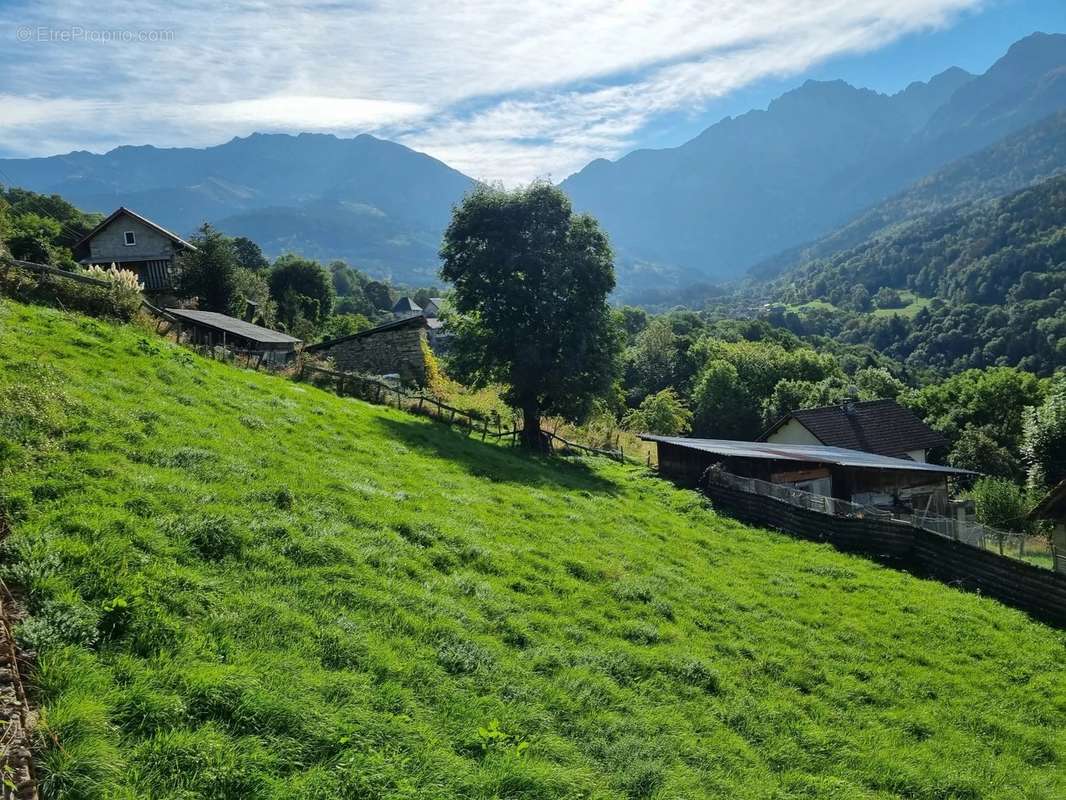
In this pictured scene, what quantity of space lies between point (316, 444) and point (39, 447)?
24.0 feet

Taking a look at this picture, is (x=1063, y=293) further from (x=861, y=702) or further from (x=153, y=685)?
(x=153, y=685)

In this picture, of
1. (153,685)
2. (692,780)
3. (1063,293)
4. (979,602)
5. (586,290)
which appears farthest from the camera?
(1063,293)

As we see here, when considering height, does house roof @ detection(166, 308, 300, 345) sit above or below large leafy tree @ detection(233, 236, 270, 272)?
A: below

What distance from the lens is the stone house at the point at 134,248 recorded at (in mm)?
50969

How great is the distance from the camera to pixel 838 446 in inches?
1737

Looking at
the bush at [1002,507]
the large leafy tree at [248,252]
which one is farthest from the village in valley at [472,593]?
the large leafy tree at [248,252]

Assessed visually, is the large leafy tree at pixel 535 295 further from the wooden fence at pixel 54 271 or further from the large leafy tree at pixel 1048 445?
the large leafy tree at pixel 1048 445

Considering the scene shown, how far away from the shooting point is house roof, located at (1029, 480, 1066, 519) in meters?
21.6

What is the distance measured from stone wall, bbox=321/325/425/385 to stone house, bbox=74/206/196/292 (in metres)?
18.8

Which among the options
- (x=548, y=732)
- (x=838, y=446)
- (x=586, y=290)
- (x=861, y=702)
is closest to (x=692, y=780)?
(x=548, y=732)

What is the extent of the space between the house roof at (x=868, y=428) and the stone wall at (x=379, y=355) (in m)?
27.7

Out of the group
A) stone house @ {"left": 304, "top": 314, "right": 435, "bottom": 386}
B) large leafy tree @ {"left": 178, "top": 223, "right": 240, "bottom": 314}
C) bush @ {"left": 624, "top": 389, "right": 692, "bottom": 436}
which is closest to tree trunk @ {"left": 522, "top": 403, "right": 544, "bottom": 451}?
stone house @ {"left": 304, "top": 314, "right": 435, "bottom": 386}

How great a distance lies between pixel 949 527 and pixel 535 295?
793 inches

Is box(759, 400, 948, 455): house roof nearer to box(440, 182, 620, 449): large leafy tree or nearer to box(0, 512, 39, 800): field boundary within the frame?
box(440, 182, 620, 449): large leafy tree
